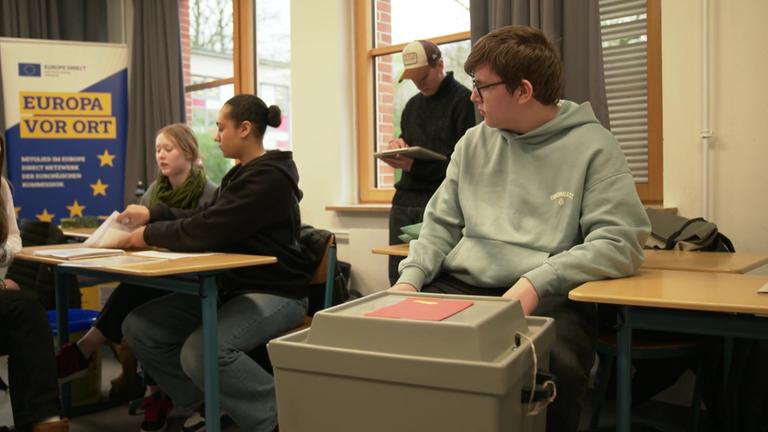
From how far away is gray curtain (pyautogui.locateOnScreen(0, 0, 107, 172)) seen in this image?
513cm

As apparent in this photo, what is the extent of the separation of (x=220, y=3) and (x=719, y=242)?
13.4 feet

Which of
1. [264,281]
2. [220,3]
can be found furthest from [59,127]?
[264,281]

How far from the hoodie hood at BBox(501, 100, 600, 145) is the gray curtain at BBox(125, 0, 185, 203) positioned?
394 cm

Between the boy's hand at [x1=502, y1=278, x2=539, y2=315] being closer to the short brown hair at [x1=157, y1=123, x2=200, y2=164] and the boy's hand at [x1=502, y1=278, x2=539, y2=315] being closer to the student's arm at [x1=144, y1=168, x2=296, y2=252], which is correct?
the student's arm at [x1=144, y1=168, x2=296, y2=252]

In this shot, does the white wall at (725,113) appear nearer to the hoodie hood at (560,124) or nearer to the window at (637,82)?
the window at (637,82)

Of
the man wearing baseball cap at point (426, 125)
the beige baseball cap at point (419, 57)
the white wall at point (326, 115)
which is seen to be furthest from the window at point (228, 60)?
the beige baseball cap at point (419, 57)

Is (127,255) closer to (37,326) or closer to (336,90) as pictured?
(37,326)

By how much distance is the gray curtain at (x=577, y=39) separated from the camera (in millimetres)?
2723

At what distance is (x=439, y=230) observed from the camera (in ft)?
5.38

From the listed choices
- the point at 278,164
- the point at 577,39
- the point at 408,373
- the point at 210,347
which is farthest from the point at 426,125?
the point at 408,373

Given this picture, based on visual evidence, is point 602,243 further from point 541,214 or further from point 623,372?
point 623,372

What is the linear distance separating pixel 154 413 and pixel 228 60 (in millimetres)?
3175

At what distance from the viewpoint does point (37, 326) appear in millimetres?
2105

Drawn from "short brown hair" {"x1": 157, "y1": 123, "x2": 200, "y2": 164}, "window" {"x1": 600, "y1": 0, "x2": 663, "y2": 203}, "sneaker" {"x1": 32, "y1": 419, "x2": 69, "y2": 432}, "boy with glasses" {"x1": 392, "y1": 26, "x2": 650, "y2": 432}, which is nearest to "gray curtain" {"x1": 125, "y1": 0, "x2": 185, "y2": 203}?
"short brown hair" {"x1": 157, "y1": 123, "x2": 200, "y2": 164}
